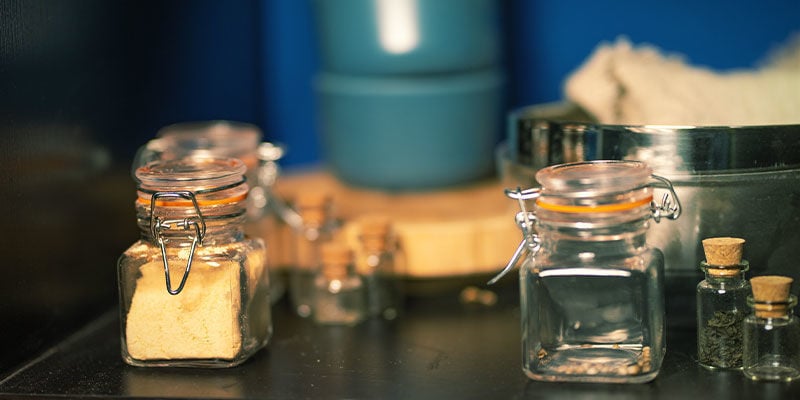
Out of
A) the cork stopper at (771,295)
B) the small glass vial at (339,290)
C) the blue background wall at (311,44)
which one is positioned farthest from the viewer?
the blue background wall at (311,44)

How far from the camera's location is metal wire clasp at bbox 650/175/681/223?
30.6 inches

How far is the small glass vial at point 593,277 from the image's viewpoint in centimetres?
74

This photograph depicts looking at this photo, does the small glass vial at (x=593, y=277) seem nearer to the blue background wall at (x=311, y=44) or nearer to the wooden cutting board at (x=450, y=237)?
the wooden cutting board at (x=450, y=237)

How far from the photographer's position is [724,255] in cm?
77

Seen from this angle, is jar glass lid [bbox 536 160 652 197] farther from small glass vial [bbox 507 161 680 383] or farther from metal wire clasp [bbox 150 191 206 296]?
metal wire clasp [bbox 150 191 206 296]

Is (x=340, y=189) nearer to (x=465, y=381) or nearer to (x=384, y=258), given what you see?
(x=384, y=258)

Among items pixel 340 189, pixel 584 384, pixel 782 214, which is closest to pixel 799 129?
pixel 782 214

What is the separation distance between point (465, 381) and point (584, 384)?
0.29ft

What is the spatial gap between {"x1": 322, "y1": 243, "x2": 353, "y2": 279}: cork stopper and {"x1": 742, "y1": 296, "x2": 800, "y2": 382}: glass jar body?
0.37m

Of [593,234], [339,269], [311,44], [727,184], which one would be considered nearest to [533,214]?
[593,234]

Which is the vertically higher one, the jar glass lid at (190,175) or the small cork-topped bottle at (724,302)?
the jar glass lid at (190,175)

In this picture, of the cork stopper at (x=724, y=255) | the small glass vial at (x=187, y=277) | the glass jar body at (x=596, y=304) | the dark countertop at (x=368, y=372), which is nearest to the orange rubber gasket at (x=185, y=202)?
the small glass vial at (x=187, y=277)

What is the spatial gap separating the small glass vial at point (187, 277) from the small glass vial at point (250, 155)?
13cm

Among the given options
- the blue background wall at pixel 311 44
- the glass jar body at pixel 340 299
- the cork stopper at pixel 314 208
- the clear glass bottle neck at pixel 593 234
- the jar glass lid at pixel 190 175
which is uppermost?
the blue background wall at pixel 311 44
